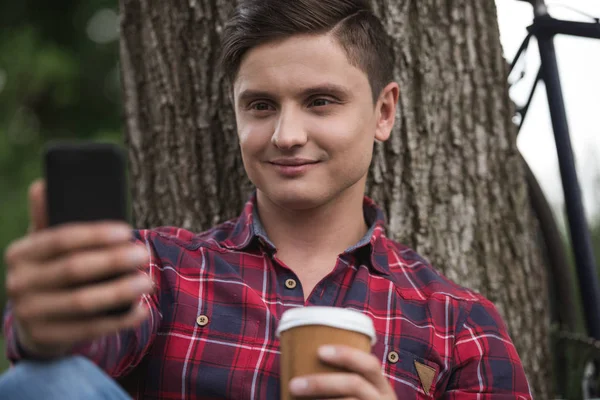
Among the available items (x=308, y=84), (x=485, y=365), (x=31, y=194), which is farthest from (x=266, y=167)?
(x=31, y=194)

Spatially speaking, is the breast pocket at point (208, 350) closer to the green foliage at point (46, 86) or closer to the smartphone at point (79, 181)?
the smartphone at point (79, 181)

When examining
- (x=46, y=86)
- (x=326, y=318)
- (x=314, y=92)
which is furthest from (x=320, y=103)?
(x=46, y=86)

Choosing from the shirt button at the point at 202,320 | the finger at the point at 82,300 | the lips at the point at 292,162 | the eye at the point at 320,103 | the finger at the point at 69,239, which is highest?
the eye at the point at 320,103

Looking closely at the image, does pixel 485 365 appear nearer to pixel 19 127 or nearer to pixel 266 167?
pixel 266 167

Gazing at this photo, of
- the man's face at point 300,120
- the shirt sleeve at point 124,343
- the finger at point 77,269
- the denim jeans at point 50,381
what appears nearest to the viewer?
the finger at point 77,269

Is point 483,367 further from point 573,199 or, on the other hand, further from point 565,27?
point 565,27

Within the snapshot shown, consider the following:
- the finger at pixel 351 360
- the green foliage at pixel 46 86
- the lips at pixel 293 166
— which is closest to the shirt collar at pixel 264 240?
the lips at pixel 293 166

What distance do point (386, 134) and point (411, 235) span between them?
1.18 feet

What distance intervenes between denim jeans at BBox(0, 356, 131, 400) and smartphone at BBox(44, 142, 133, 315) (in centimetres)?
17

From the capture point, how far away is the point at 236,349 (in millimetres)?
1671

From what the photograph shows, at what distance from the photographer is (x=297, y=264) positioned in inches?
74.0

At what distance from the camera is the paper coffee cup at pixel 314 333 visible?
1.12m

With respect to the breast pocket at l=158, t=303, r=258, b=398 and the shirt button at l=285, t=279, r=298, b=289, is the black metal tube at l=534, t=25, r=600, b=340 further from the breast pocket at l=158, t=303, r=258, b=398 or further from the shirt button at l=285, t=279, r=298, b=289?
the breast pocket at l=158, t=303, r=258, b=398

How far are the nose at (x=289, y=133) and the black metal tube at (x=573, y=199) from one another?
0.95m
